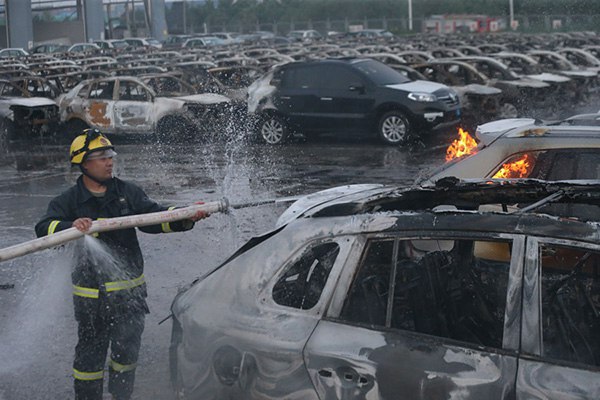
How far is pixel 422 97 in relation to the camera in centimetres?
1853

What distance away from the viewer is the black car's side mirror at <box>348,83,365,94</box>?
1873 centimetres

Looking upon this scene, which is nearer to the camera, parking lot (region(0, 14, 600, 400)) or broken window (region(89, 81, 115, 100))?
parking lot (region(0, 14, 600, 400))

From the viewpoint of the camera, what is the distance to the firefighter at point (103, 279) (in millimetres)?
5410

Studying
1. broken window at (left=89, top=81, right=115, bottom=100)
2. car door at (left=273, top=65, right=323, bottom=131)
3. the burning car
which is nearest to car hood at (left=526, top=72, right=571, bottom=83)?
car door at (left=273, top=65, right=323, bottom=131)

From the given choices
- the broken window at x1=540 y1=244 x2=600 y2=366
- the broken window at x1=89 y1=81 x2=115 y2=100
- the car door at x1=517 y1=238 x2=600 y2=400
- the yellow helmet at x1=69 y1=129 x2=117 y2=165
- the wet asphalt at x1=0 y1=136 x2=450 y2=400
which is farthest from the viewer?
the broken window at x1=89 y1=81 x2=115 y2=100

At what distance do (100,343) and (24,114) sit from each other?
697 inches

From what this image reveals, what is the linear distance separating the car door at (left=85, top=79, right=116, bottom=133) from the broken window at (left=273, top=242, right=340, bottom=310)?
662 inches

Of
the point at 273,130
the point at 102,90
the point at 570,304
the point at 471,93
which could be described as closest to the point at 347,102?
the point at 273,130

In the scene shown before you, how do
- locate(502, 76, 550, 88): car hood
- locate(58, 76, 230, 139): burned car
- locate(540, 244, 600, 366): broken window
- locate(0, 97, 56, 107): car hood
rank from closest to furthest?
locate(540, 244, 600, 366): broken window < locate(58, 76, 230, 139): burned car < locate(502, 76, 550, 88): car hood < locate(0, 97, 56, 107): car hood

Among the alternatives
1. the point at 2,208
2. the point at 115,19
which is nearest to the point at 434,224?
the point at 2,208

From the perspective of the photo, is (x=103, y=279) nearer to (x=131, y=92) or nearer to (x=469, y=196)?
(x=469, y=196)

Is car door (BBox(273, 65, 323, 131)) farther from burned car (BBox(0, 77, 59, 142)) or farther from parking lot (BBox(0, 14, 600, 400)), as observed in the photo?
burned car (BBox(0, 77, 59, 142))

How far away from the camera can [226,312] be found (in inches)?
168

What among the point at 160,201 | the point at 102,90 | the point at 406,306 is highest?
the point at 102,90
